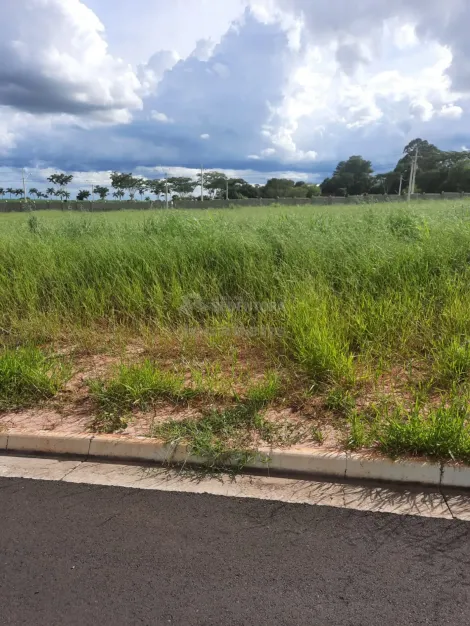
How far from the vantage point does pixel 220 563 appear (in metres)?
2.32

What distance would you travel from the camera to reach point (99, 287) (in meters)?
6.73

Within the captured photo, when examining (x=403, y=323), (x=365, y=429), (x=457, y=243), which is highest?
(x=457, y=243)

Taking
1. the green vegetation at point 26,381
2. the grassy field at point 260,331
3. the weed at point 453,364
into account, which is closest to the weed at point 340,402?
the grassy field at point 260,331

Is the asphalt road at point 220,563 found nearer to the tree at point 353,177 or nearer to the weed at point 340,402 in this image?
the weed at point 340,402

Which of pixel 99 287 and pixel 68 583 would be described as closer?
pixel 68 583

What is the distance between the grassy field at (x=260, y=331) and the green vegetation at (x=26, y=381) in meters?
0.02

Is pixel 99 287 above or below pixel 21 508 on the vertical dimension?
above

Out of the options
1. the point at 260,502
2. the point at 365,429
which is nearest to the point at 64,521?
the point at 260,502

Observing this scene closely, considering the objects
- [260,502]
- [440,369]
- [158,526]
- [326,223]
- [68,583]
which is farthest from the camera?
[326,223]

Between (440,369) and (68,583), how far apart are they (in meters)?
3.41

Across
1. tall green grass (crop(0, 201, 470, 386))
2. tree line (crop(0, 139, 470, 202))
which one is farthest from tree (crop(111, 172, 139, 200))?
tall green grass (crop(0, 201, 470, 386))

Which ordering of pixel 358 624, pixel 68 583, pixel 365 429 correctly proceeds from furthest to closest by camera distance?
1. pixel 365 429
2. pixel 68 583
3. pixel 358 624

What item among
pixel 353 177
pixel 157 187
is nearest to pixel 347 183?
pixel 353 177

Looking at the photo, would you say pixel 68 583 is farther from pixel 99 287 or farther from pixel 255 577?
pixel 99 287
